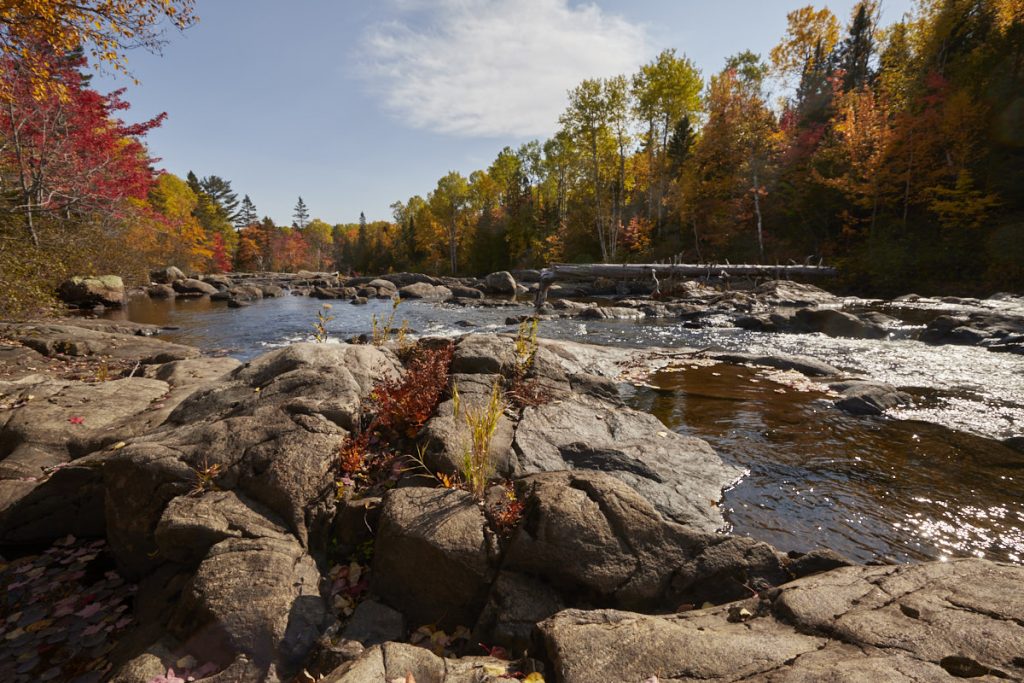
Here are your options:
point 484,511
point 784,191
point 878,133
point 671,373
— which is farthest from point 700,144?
Answer: point 484,511

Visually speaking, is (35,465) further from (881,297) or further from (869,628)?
(881,297)

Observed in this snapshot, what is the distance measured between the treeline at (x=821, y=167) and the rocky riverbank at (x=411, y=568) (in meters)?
25.6

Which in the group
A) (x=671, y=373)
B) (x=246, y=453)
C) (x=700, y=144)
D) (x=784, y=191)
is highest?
(x=700, y=144)

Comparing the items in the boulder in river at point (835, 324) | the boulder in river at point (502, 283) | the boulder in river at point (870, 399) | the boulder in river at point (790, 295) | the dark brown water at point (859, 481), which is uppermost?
the boulder in river at point (502, 283)

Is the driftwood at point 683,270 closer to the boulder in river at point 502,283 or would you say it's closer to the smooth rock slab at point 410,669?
the boulder in river at point 502,283

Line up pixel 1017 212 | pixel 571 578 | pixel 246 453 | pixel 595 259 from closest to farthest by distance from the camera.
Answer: pixel 571 578, pixel 246 453, pixel 1017 212, pixel 595 259

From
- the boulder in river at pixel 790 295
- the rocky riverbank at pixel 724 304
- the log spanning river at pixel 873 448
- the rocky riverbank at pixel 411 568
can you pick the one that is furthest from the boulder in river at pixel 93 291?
the boulder in river at pixel 790 295

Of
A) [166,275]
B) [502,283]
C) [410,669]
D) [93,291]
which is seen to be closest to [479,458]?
[410,669]

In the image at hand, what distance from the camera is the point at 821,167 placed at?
29625 millimetres

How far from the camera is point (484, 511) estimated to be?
366 cm

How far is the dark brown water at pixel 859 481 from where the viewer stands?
4492 millimetres

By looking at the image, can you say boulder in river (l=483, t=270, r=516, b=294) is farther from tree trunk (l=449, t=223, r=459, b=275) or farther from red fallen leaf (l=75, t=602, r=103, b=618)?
red fallen leaf (l=75, t=602, r=103, b=618)

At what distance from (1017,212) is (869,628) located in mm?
30539

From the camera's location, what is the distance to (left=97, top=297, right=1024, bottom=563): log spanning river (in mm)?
4602
